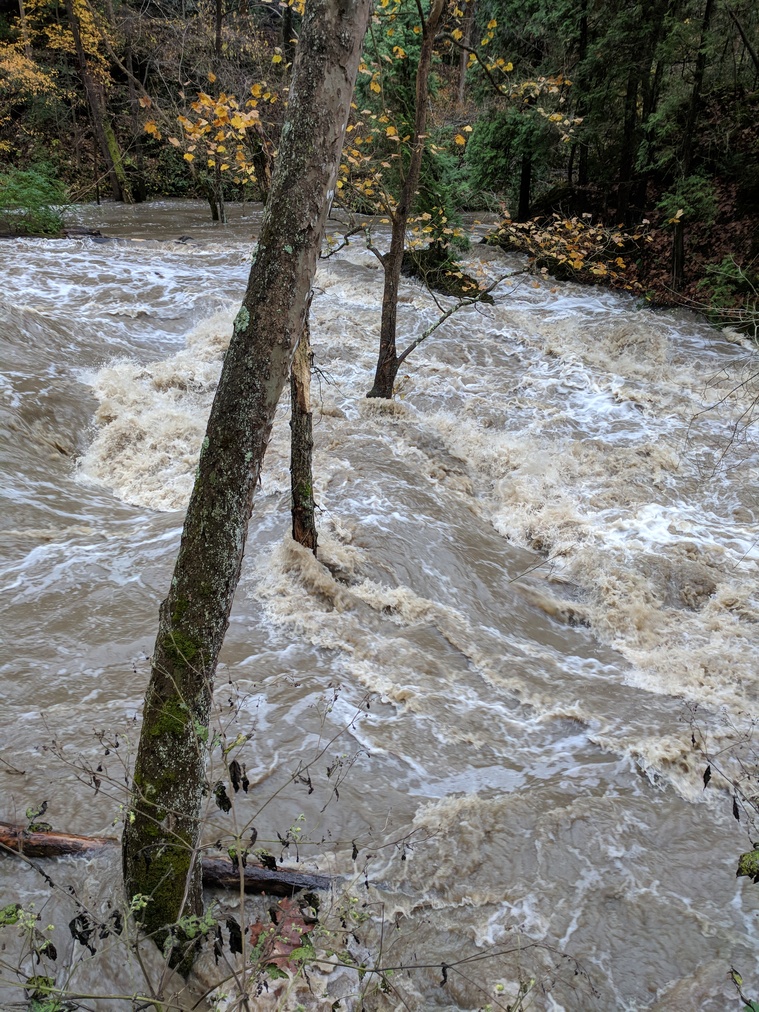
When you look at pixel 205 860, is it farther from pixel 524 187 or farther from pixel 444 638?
pixel 524 187

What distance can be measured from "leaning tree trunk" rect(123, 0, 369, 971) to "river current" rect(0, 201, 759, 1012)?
446mm

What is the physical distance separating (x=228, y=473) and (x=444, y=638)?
363cm

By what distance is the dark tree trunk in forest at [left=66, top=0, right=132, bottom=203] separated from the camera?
18.5m

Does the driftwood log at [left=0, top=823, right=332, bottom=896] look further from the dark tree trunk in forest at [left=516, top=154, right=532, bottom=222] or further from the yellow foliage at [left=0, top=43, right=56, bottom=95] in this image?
the yellow foliage at [left=0, top=43, right=56, bottom=95]

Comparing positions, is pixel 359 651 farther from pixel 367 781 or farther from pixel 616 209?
pixel 616 209

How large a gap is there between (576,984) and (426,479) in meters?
5.61

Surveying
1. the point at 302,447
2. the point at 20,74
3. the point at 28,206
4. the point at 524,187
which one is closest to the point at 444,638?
the point at 302,447

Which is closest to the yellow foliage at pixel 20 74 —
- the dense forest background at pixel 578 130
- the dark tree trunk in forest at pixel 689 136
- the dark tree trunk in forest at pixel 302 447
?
the dense forest background at pixel 578 130

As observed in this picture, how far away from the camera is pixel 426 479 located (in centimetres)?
802

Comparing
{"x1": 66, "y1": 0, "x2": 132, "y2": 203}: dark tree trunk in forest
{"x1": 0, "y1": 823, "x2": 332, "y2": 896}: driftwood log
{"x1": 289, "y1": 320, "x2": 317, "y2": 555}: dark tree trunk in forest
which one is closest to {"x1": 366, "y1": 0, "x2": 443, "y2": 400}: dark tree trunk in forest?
{"x1": 289, "y1": 320, "x2": 317, "y2": 555}: dark tree trunk in forest

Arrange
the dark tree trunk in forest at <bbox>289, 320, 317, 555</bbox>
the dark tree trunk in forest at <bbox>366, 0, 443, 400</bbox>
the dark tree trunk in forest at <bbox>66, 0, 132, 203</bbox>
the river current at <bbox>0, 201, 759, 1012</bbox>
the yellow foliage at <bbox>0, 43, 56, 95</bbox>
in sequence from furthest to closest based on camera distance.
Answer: the yellow foliage at <bbox>0, 43, 56, 95</bbox> < the dark tree trunk in forest at <bbox>66, 0, 132, 203</bbox> < the dark tree trunk in forest at <bbox>366, 0, 443, 400</bbox> < the dark tree trunk in forest at <bbox>289, 320, 317, 555</bbox> < the river current at <bbox>0, 201, 759, 1012</bbox>

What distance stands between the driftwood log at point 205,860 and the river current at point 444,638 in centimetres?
12

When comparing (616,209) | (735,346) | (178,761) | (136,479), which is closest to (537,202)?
(616,209)

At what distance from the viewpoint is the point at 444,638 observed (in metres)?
5.59
